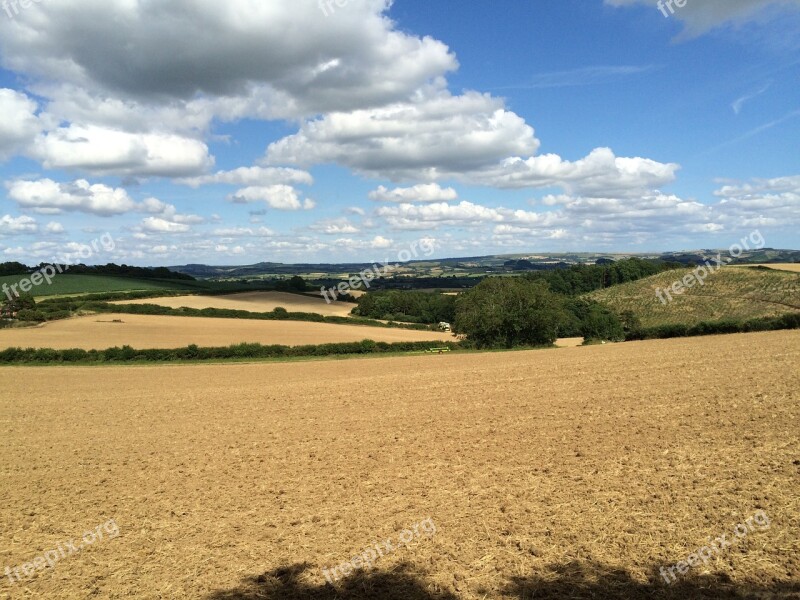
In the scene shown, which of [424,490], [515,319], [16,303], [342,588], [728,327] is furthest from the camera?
[16,303]

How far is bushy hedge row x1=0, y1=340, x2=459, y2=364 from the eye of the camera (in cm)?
4534

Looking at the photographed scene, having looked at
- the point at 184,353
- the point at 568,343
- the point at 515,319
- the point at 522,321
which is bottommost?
the point at 568,343

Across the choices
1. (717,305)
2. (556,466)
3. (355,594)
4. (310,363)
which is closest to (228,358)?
(310,363)

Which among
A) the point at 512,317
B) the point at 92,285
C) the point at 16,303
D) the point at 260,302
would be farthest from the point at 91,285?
the point at 512,317

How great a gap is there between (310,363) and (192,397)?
16619mm

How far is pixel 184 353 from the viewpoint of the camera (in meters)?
47.9

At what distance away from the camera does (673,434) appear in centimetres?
1546

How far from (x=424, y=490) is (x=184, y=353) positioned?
1579 inches

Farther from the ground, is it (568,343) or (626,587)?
(626,587)

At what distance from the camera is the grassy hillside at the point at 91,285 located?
265ft

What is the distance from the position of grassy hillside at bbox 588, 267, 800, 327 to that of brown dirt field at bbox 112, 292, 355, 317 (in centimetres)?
4636

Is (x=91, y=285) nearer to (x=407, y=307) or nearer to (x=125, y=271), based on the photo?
(x=125, y=271)

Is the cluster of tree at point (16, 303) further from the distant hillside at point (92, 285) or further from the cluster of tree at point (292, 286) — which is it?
the cluster of tree at point (292, 286)

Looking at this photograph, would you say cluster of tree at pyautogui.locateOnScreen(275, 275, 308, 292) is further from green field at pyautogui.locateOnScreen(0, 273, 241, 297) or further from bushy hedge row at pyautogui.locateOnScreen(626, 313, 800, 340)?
bushy hedge row at pyautogui.locateOnScreen(626, 313, 800, 340)
